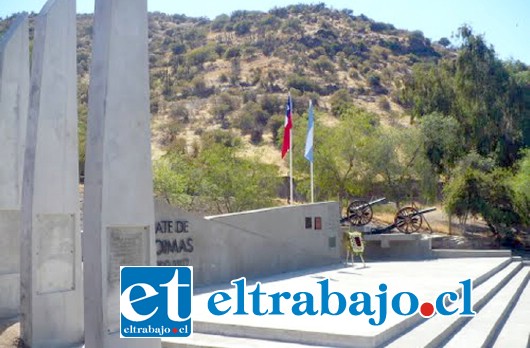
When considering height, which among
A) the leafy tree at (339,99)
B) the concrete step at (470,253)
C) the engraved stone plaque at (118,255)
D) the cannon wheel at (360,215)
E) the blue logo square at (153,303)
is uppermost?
the leafy tree at (339,99)

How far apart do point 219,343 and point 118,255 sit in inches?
82.0

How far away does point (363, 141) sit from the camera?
30719 mm

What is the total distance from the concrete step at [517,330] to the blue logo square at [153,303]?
4610 mm

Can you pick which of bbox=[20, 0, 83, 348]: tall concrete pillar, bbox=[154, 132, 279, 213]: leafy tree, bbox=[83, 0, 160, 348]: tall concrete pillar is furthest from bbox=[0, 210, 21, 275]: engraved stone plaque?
bbox=[154, 132, 279, 213]: leafy tree

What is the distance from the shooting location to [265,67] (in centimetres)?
6388

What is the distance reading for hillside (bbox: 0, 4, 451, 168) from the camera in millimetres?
51250

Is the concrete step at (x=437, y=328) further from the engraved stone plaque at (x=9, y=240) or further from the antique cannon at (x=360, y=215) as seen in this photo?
the antique cannon at (x=360, y=215)

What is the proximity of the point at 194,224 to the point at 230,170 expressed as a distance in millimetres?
13696

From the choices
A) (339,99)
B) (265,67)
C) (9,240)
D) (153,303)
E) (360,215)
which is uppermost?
(265,67)

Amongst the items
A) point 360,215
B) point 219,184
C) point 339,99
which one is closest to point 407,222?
point 360,215

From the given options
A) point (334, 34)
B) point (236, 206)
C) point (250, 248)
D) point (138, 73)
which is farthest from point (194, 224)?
point (334, 34)

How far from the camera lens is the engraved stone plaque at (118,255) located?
7.21m

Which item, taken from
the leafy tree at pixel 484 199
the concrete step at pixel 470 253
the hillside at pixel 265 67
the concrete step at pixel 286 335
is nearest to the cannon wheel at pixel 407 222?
the concrete step at pixel 470 253

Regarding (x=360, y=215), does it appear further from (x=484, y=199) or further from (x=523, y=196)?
(x=523, y=196)
